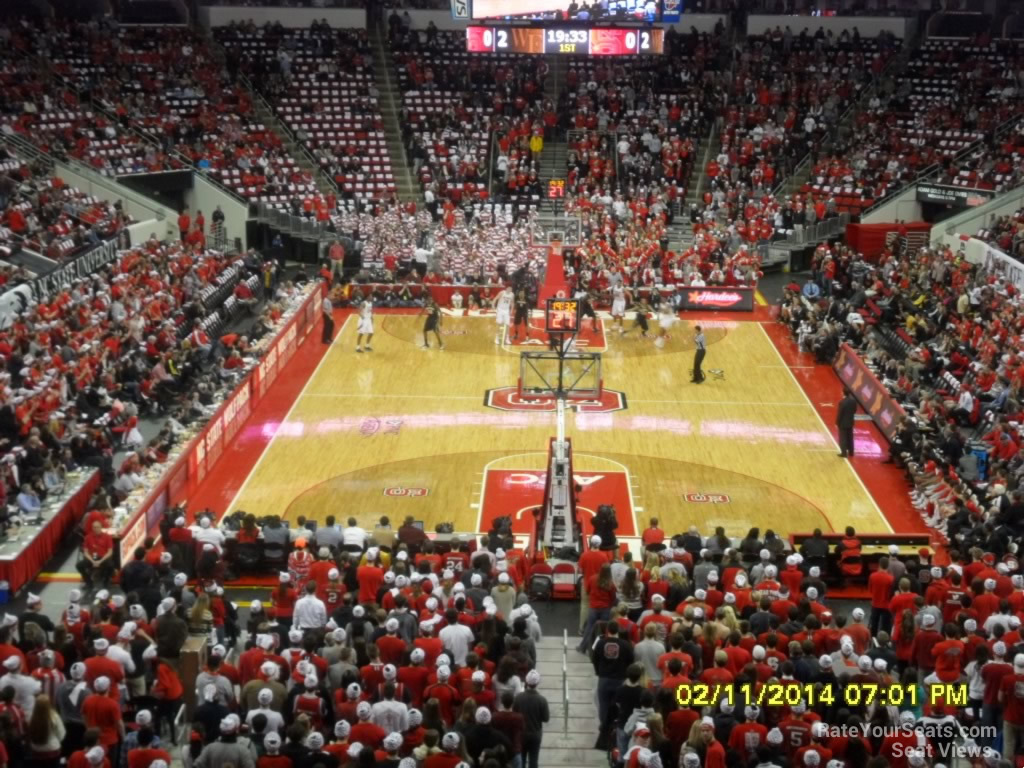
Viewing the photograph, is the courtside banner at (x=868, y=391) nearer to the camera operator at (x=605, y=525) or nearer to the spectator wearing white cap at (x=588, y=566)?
the camera operator at (x=605, y=525)

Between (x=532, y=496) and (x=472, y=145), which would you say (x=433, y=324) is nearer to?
(x=532, y=496)

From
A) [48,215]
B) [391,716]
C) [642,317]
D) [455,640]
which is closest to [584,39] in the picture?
[642,317]

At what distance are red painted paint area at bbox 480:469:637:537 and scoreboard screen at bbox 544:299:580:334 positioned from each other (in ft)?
9.39

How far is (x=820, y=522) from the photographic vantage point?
2283cm

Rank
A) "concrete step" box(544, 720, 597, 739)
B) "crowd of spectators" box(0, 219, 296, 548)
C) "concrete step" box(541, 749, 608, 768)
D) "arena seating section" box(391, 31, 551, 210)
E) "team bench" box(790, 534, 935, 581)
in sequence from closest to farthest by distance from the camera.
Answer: "concrete step" box(541, 749, 608, 768) < "concrete step" box(544, 720, 597, 739) < "team bench" box(790, 534, 935, 581) < "crowd of spectators" box(0, 219, 296, 548) < "arena seating section" box(391, 31, 551, 210)

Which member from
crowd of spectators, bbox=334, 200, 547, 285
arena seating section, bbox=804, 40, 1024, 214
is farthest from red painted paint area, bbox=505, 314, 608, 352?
arena seating section, bbox=804, 40, 1024, 214

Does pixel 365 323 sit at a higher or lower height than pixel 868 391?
higher

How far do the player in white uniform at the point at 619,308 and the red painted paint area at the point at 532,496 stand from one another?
Answer: 36.7 ft

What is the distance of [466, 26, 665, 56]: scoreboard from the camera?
4391cm

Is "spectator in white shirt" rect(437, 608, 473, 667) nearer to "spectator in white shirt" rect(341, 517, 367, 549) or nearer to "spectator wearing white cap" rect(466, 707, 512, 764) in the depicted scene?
"spectator wearing white cap" rect(466, 707, 512, 764)

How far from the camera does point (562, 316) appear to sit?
23.3 metres

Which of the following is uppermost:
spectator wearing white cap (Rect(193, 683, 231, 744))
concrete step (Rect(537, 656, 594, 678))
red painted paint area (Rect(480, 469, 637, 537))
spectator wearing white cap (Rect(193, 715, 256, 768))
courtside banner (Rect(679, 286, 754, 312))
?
spectator wearing white cap (Rect(193, 715, 256, 768))

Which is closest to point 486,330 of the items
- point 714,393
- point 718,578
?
point 714,393

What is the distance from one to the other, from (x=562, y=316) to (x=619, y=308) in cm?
1259
